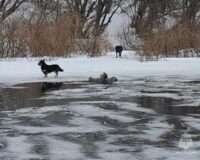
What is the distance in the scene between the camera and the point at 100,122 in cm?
898

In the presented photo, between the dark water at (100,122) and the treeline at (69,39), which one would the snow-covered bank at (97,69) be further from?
the dark water at (100,122)

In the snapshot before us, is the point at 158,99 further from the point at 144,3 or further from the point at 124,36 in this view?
the point at 144,3

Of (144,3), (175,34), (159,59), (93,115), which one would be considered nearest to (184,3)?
(144,3)

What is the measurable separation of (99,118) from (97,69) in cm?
1085

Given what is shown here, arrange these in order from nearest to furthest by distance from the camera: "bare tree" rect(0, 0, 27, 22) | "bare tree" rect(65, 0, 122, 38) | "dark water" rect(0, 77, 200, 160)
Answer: "dark water" rect(0, 77, 200, 160) → "bare tree" rect(65, 0, 122, 38) → "bare tree" rect(0, 0, 27, 22)

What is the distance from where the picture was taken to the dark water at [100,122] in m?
6.80

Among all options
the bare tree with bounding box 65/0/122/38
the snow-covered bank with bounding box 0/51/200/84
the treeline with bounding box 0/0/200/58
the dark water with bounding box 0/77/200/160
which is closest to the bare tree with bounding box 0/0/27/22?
the bare tree with bounding box 65/0/122/38

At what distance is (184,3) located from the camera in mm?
42750

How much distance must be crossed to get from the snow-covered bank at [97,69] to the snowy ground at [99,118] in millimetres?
127

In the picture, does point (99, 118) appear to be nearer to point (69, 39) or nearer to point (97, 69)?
point (97, 69)

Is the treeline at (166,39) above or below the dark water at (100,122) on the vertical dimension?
above

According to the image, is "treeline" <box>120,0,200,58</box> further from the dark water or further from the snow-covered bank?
the dark water

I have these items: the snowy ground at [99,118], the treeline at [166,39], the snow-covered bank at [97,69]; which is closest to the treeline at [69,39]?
the treeline at [166,39]

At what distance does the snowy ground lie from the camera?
6.84 m
